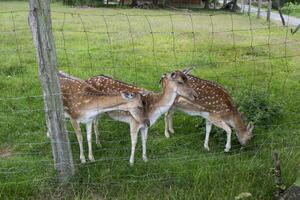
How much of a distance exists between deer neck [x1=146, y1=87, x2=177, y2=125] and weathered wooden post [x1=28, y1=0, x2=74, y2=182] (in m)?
1.29

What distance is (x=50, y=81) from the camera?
Result: 4.98 metres

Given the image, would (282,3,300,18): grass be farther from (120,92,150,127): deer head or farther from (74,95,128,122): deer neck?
(74,95,128,122): deer neck

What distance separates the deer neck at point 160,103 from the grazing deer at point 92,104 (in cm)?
16

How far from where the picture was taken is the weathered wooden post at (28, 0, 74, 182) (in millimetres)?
4758

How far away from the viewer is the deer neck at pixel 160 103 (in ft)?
20.0

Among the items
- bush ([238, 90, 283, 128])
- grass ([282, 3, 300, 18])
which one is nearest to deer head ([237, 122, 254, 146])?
bush ([238, 90, 283, 128])

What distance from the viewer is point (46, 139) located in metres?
6.59

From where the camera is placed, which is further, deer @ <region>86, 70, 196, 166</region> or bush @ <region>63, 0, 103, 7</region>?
bush @ <region>63, 0, 103, 7</region>

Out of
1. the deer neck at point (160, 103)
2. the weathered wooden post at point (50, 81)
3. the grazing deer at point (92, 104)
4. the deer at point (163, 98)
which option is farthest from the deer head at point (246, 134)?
the weathered wooden post at point (50, 81)

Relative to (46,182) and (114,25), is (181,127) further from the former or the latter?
(114,25)

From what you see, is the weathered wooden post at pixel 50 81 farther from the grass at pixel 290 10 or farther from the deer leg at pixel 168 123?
the grass at pixel 290 10

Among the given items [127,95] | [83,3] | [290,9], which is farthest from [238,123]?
[83,3]

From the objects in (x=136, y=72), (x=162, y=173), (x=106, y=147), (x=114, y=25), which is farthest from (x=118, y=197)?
(x=114, y=25)

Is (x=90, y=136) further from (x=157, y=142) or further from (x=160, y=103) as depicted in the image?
(x=157, y=142)
